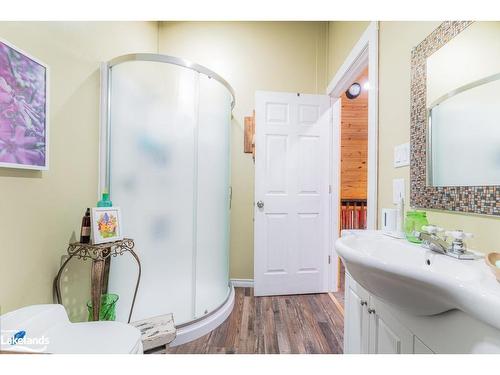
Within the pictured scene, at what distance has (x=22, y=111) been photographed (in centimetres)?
100

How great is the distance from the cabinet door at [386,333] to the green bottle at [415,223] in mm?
295

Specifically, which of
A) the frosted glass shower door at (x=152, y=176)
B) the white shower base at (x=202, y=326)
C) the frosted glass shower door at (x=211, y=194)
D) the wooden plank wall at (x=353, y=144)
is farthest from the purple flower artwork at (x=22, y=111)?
the wooden plank wall at (x=353, y=144)

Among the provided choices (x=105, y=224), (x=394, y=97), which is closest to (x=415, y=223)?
(x=394, y=97)

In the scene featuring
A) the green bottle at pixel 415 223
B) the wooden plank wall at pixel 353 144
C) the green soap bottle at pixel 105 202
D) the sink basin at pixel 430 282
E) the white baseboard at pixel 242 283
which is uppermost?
the wooden plank wall at pixel 353 144

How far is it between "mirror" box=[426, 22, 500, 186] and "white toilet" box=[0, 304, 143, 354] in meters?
1.42

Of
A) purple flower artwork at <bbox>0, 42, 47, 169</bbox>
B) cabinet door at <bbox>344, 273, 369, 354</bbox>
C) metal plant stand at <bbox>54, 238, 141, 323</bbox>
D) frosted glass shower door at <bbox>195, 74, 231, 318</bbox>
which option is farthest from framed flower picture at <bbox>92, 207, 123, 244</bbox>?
cabinet door at <bbox>344, 273, 369, 354</bbox>

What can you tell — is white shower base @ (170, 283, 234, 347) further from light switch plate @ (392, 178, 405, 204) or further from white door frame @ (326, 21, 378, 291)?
light switch plate @ (392, 178, 405, 204)

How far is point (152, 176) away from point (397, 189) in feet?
4.82

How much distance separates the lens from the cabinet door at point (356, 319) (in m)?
0.99

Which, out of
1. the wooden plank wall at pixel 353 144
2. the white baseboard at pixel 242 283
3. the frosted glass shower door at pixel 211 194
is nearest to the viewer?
the frosted glass shower door at pixel 211 194

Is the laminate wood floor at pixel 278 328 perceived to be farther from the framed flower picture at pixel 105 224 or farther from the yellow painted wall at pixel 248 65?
the framed flower picture at pixel 105 224

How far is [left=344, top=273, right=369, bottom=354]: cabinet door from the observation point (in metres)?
0.99

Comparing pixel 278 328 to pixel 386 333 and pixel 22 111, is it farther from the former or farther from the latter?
pixel 22 111
